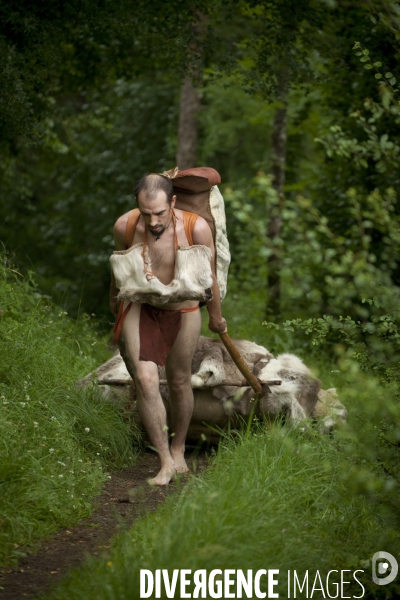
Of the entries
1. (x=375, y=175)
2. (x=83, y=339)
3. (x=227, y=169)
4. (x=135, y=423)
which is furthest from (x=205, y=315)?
(x=227, y=169)

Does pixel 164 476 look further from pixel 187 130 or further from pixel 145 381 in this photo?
pixel 187 130

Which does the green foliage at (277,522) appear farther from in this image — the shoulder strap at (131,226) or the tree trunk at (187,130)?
the tree trunk at (187,130)

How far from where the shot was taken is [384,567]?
4.07 metres

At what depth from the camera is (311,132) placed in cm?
1430

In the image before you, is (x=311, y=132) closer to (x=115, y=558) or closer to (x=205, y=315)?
(x=205, y=315)

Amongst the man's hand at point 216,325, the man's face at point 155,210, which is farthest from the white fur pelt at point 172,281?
the man's hand at point 216,325

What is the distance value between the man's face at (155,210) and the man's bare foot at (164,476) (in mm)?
1519

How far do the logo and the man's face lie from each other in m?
2.47

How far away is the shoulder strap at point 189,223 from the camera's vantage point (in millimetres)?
5738

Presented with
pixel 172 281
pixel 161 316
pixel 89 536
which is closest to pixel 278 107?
pixel 161 316

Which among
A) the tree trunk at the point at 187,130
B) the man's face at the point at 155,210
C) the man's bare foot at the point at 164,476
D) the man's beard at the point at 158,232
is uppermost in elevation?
the man's face at the point at 155,210

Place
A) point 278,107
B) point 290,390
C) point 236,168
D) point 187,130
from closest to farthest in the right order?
point 290,390 < point 278,107 < point 187,130 < point 236,168

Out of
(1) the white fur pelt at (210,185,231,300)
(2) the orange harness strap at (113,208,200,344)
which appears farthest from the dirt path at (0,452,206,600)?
(1) the white fur pelt at (210,185,231,300)

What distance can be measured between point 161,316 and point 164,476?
1053 mm
